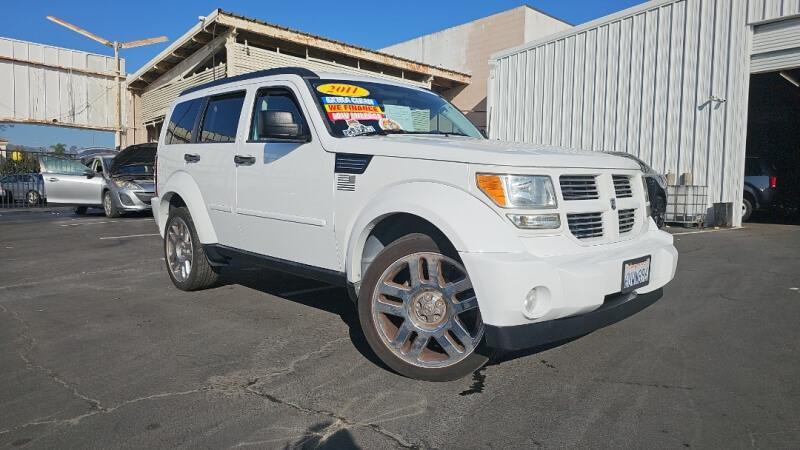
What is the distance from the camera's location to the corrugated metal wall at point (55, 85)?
31500mm

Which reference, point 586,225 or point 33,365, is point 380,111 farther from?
point 33,365

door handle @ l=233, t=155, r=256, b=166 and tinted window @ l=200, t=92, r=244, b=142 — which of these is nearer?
door handle @ l=233, t=155, r=256, b=166

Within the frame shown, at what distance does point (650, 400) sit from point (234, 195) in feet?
11.1

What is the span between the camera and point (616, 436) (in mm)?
2672

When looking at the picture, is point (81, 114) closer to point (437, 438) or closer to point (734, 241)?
point (734, 241)

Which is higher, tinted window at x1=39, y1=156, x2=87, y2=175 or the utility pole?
the utility pole

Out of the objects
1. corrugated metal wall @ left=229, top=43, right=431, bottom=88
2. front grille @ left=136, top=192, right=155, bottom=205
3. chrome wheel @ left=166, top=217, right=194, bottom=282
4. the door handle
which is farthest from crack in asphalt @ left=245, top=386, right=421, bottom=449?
corrugated metal wall @ left=229, top=43, right=431, bottom=88

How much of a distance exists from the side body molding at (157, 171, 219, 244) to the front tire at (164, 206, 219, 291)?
178 mm

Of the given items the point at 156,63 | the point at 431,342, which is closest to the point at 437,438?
the point at 431,342

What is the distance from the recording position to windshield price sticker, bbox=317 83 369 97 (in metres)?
4.23

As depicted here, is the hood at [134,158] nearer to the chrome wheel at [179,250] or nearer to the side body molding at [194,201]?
the chrome wheel at [179,250]

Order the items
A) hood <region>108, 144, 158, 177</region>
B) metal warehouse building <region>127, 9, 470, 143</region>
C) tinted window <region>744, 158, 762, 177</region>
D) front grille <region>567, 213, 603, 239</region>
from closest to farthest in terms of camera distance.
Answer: front grille <region>567, 213, 603, 239</region> → hood <region>108, 144, 158, 177</region> → tinted window <region>744, 158, 762, 177</region> → metal warehouse building <region>127, 9, 470, 143</region>

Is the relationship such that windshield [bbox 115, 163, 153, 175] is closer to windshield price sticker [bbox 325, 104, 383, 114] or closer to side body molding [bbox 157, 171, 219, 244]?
side body molding [bbox 157, 171, 219, 244]

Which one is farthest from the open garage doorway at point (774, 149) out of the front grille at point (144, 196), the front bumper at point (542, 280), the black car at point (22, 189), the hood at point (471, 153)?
the black car at point (22, 189)
